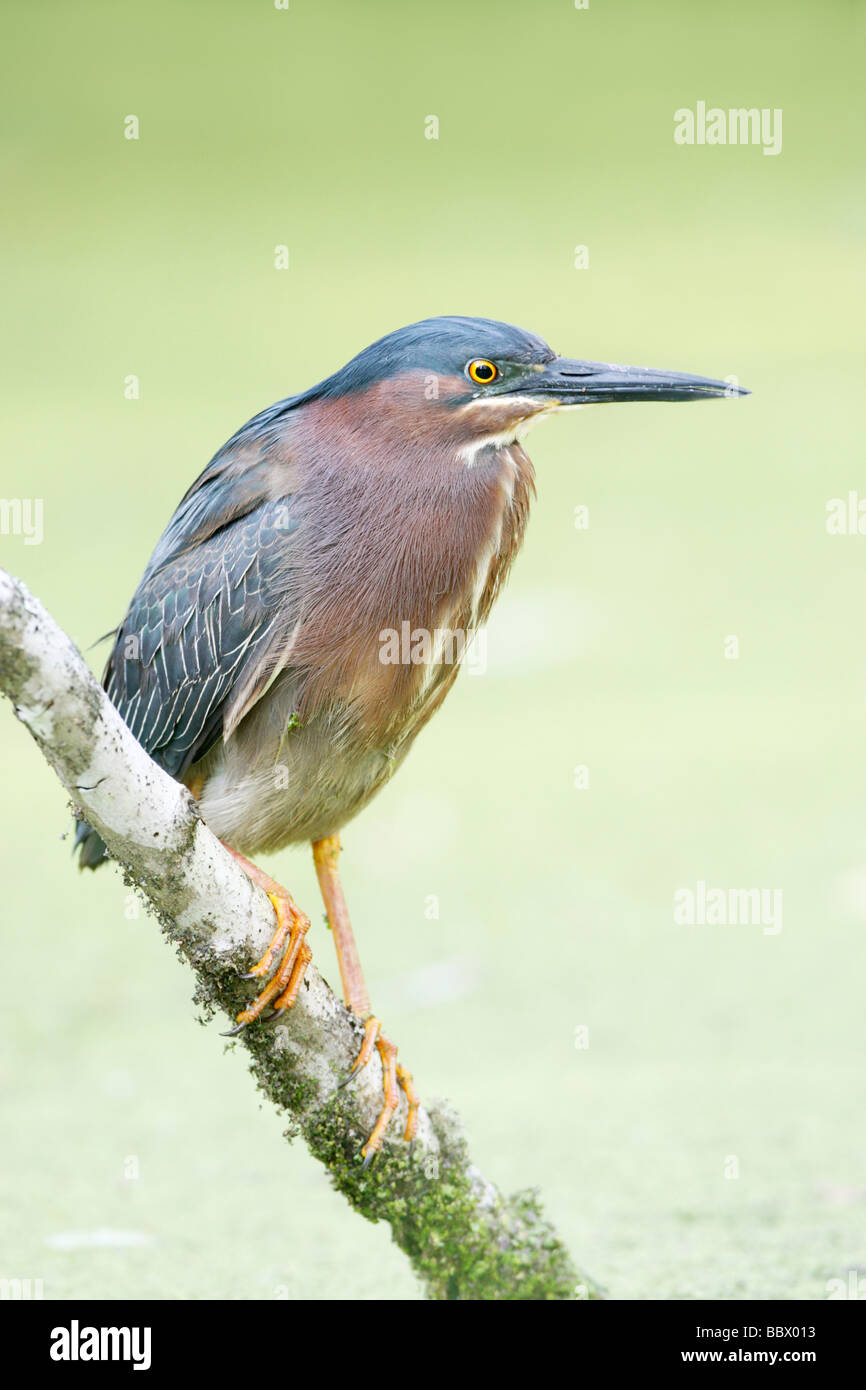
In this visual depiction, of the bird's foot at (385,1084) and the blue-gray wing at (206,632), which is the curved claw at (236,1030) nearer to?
the bird's foot at (385,1084)

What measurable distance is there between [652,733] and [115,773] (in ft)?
12.3

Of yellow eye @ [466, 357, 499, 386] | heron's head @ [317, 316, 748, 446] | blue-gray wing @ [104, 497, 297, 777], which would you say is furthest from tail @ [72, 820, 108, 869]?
yellow eye @ [466, 357, 499, 386]

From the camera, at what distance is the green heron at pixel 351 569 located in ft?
6.83

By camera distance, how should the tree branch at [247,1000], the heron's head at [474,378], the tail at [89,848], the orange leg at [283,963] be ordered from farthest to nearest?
the tail at [89,848] → the heron's head at [474,378] → the orange leg at [283,963] → the tree branch at [247,1000]

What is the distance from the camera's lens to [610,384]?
2.12 metres

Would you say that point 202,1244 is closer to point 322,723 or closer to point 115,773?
point 322,723

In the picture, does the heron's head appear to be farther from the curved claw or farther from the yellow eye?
the curved claw

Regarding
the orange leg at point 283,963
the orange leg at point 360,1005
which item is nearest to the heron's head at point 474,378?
the orange leg at point 283,963

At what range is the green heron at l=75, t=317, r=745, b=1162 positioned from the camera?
2.08 metres

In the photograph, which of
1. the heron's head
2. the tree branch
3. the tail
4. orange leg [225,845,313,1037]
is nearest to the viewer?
the tree branch

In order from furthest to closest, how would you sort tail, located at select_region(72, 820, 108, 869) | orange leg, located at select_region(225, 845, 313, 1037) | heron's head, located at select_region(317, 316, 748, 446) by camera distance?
tail, located at select_region(72, 820, 108, 869) → heron's head, located at select_region(317, 316, 748, 446) → orange leg, located at select_region(225, 845, 313, 1037)

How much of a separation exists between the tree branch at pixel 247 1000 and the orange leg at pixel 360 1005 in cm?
2

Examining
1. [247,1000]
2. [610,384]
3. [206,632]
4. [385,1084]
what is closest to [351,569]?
[206,632]

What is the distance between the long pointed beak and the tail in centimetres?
101
